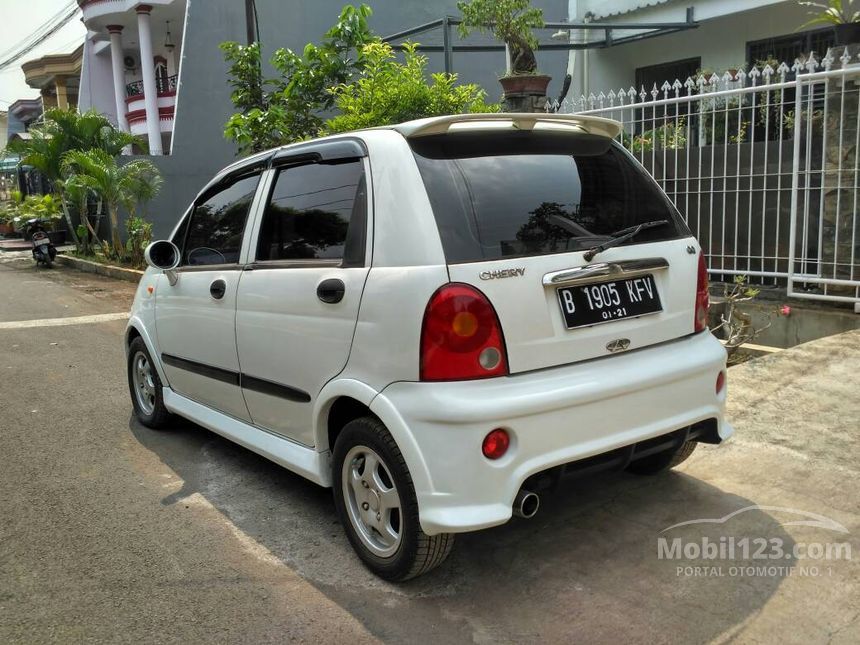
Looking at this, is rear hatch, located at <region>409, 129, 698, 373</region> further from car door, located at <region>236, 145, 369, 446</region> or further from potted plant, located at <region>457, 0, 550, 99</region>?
potted plant, located at <region>457, 0, 550, 99</region>

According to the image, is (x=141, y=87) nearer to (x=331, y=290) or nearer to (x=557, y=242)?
(x=331, y=290)

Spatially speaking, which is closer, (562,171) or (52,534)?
(562,171)

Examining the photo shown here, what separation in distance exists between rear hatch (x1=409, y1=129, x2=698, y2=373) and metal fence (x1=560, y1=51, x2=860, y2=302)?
12.7ft

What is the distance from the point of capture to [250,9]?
41.6 feet

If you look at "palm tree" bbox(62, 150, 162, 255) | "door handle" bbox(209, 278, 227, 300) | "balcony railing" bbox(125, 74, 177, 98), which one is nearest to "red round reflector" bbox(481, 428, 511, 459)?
"door handle" bbox(209, 278, 227, 300)

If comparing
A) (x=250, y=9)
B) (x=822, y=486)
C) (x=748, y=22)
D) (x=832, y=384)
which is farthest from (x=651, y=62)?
(x=822, y=486)

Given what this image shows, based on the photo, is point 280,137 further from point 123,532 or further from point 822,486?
point 822,486

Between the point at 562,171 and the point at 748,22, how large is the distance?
35.2ft

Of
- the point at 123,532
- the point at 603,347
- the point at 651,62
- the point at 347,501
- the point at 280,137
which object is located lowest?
the point at 123,532

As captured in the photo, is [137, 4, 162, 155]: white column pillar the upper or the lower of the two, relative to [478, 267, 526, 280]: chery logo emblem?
upper

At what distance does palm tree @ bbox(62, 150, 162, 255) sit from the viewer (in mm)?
14602

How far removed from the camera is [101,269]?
15719mm

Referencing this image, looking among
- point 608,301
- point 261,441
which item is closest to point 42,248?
point 261,441

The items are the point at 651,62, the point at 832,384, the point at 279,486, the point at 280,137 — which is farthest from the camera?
the point at 651,62
